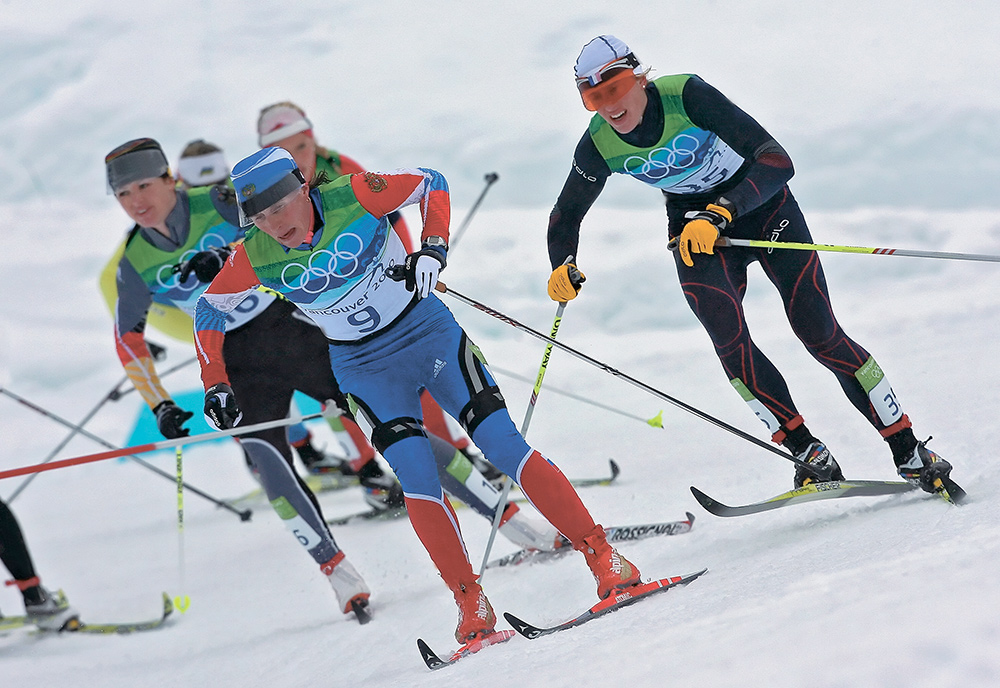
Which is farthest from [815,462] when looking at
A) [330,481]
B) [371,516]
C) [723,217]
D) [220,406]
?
[330,481]

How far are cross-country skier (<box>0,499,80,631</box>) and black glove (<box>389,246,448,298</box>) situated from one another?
2.71 meters

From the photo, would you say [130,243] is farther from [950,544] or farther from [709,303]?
[950,544]

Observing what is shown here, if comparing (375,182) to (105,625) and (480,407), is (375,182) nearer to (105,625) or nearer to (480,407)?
(480,407)

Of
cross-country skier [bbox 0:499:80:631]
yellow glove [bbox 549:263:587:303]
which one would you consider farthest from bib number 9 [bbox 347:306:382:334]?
cross-country skier [bbox 0:499:80:631]

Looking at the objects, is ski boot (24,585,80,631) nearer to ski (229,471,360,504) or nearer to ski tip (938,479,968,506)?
ski (229,471,360,504)

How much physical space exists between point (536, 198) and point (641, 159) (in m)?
9.91

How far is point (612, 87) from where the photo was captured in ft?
9.18

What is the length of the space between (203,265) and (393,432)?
1.44 metres

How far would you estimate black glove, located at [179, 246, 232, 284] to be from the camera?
3.55m

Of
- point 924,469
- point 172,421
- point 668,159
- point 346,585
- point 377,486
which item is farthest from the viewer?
point 377,486

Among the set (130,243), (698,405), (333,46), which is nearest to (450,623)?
(130,243)

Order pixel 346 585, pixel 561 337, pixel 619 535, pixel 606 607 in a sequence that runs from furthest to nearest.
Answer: pixel 561 337
pixel 346 585
pixel 619 535
pixel 606 607

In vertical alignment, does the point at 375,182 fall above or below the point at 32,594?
above

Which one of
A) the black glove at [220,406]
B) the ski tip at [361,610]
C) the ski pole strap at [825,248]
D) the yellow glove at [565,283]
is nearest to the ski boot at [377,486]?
the ski tip at [361,610]
